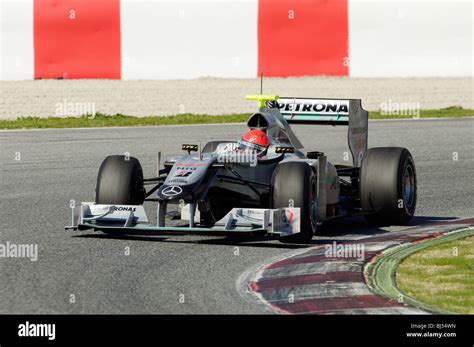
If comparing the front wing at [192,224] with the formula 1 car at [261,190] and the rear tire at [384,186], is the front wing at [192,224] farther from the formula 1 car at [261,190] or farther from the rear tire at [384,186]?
the rear tire at [384,186]

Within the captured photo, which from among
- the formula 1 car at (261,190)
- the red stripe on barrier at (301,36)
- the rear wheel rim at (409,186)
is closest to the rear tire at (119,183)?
→ the formula 1 car at (261,190)

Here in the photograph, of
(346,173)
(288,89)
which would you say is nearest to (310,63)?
(288,89)

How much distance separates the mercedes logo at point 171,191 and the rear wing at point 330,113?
8.19 feet

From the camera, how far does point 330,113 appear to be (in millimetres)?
12570

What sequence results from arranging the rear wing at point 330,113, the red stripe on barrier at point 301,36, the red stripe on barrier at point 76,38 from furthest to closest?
the red stripe on barrier at point 301,36 → the red stripe on barrier at point 76,38 → the rear wing at point 330,113

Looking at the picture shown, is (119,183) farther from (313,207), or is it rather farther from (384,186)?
(384,186)

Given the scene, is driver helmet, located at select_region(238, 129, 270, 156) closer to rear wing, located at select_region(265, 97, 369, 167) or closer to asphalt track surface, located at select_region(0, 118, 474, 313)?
asphalt track surface, located at select_region(0, 118, 474, 313)

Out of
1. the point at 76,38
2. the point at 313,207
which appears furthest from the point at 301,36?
the point at 313,207

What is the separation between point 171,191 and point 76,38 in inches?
481

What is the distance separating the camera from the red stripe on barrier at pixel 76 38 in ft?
71.8

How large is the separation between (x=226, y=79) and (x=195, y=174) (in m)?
14.5
